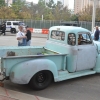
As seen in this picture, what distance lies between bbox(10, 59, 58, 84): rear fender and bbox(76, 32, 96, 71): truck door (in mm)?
1340

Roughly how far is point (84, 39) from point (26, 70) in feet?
8.11

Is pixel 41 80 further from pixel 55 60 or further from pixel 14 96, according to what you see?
pixel 14 96

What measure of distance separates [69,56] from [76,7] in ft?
400

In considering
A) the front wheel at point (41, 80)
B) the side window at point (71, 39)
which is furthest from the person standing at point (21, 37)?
the front wheel at point (41, 80)

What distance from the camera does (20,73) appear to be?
514 centimetres

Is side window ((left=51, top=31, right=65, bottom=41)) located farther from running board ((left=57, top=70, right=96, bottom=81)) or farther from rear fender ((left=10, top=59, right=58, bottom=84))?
rear fender ((left=10, top=59, right=58, bottom=84))

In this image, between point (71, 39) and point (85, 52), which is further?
point (85, 52)

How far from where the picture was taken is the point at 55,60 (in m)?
5.88

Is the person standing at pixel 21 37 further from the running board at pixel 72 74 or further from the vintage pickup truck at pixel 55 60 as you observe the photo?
the running board at pixel 72 74

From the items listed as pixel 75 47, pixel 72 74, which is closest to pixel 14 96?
pixel 72 74

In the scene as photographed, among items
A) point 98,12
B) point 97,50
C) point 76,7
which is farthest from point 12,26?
point 76,7

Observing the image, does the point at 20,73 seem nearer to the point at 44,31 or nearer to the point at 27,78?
the point at 27,78

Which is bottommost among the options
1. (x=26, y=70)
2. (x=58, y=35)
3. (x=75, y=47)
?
(x=26, y=70)

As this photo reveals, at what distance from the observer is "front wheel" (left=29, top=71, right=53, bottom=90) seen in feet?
18.0
